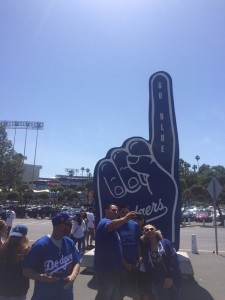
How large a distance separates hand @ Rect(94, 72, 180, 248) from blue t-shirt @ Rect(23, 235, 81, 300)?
494 centimetres

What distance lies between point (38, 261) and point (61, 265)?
251 millimetres

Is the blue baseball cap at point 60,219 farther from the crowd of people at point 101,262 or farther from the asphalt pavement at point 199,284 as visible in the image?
the asphalt pavement at point 199,284

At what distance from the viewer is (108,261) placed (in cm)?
466

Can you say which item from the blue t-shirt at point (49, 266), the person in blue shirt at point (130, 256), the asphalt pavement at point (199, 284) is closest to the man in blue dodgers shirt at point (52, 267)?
the blue t-shirt at point (49, 266)

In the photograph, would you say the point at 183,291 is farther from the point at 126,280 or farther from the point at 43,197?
the point at 43,197

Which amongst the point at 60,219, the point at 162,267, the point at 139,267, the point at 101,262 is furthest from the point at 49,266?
the point at 139,267

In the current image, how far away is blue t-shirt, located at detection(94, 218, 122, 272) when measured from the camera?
15.3ft

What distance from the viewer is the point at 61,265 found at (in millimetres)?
3721

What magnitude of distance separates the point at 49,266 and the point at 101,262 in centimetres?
117

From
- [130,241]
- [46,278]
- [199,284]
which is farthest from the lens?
[199,284]

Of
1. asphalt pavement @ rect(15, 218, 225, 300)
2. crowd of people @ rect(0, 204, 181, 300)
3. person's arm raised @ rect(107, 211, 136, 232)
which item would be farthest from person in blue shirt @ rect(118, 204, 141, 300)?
asphalt pavement @ rect(15, 218, 225, 300)

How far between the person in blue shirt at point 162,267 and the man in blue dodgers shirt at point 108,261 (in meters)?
0.46

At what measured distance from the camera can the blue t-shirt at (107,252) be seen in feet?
15.3

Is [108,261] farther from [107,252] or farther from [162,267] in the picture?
[162,267]
